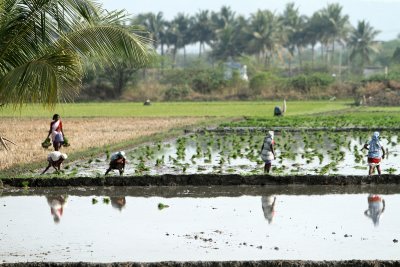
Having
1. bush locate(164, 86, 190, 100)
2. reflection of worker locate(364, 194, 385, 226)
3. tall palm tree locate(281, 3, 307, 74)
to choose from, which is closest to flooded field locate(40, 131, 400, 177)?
reflection of worker locate(364, 194, 385, 226)

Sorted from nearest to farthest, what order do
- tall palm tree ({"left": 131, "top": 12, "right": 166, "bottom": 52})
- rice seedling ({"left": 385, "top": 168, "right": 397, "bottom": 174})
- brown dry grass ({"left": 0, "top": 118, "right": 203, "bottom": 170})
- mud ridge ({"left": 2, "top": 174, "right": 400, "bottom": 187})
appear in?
mud ridge ({"left": 2, "top": 174, "right": 400, "bottom": 187}) < rice seedling ({"left": 385, "top": 168, "right": 397, "bottom": 174}) < brown dry grass ({"left": 0, "top": 118, "right": 203, "bottom": 170}) < tall palm tree ({"left": 131, "top": 12, "right": 166, "bottom": 52})

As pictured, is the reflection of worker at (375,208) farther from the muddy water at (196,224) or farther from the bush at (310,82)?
the bush at (310,82)

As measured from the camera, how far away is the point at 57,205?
1319 cm

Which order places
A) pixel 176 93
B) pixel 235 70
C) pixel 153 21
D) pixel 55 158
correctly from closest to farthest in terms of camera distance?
pixel 55 158, pixel 176 93, pixel 235 70, pixel 153 21

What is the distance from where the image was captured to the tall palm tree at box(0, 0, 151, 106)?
12.3m

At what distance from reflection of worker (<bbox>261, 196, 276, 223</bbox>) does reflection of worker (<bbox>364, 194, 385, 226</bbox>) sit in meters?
1.41

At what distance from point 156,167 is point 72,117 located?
19.9 meters

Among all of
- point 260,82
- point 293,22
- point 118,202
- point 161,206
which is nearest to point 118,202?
point 118,202

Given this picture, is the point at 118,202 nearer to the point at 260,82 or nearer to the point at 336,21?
the point at 260,82

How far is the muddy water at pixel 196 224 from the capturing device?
9.70 metres

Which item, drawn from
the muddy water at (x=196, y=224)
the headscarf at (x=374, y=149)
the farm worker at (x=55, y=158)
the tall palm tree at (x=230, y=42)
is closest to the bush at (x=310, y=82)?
the tall palm tree at (x=230, y=42)

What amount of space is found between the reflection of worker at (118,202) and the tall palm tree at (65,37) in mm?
1915

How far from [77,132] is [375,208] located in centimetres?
1625

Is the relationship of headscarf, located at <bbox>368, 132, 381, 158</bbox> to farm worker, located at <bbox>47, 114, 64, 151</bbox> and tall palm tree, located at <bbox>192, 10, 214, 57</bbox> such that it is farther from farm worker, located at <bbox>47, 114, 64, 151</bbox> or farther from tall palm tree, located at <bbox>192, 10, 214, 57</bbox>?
tall palm tree, located at <bbox>192, 10, 214, 57</bbox>
